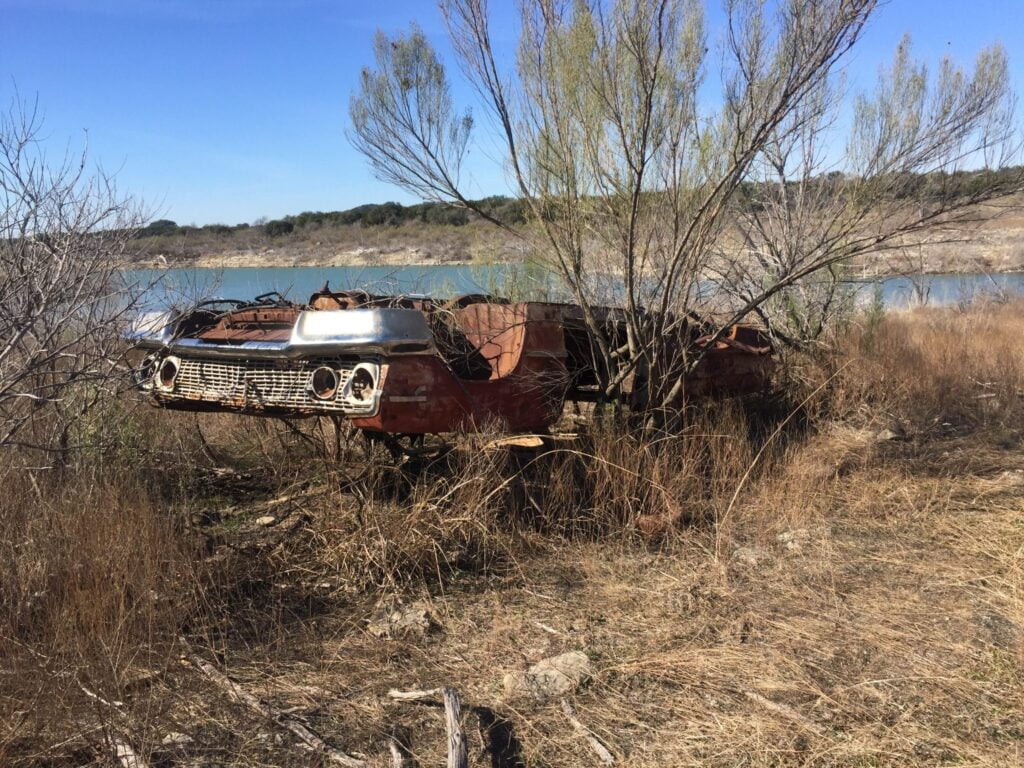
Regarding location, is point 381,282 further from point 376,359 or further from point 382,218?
point 382,218

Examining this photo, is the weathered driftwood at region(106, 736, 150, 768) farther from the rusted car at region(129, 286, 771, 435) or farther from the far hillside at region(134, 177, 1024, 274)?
the far hillside at region(134, 177, 1024, 274)

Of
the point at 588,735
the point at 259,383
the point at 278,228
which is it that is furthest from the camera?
the point at 278,228

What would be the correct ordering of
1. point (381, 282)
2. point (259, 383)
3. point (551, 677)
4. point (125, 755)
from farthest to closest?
point (381, 282), point (259, 383), point (551, 677), point (125, 755)

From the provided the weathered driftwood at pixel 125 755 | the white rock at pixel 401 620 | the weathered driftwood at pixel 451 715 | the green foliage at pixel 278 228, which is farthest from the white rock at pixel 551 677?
the green foliage at pixel 278 228

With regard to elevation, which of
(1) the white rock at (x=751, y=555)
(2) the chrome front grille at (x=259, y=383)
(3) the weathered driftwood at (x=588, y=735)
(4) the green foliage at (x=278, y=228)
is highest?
(4) the green foliage at (x=278, y=228)

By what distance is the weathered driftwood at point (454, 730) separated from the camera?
2379 mm

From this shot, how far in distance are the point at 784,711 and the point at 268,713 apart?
1.72 metres

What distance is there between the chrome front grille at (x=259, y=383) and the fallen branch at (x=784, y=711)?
199cm

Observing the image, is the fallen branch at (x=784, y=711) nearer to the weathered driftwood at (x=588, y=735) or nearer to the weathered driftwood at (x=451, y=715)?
the weathered driftwood at (x=588, y=735)

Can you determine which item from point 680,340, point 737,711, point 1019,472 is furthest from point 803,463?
point 737,711

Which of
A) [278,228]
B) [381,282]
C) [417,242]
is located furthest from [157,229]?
[278,228]

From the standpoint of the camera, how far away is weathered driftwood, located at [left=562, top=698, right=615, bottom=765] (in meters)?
2.54

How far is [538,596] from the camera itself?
3.85 metres

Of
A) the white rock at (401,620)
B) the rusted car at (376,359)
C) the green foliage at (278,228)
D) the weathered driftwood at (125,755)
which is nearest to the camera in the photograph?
the weathered driftwood at (125,755)
